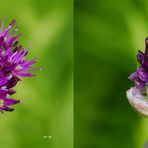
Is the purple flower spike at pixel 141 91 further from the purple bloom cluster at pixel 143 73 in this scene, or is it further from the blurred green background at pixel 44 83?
the blurred green background at pixel 44 83

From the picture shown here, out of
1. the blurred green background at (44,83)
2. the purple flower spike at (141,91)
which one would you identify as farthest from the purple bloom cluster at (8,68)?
the blurred green background at (44,83)

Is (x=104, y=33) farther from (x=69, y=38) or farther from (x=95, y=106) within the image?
(x=95, y=106)

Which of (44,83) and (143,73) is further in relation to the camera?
(44,83)

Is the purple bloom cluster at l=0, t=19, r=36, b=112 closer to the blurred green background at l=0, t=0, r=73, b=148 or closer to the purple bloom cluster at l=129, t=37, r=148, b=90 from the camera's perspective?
the purple bloom cluster at l=129, t=37, r=148, b=90

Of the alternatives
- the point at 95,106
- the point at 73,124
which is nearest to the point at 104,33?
the point at 95,106

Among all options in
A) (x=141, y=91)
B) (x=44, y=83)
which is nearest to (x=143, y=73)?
(x=141, y=91)

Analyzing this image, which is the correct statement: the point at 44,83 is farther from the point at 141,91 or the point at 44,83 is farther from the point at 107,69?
the point at 141,91

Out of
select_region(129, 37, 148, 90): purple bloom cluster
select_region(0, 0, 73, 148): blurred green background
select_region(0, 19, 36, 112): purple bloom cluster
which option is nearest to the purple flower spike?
select_region(129, 37, 148, 90): purple bloom cluster
